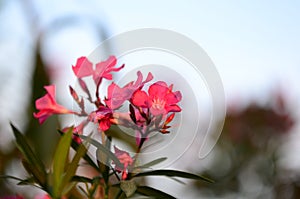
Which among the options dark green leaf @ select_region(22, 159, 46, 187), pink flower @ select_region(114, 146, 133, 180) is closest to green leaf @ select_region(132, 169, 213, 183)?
pink flower @ select_region(114, 146, 133, 180)

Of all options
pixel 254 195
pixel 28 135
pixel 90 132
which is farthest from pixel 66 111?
pixel 254 195

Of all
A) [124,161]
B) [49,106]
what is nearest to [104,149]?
[124,161]

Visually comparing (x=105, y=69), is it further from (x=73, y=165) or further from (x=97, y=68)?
(x=73, y=165)

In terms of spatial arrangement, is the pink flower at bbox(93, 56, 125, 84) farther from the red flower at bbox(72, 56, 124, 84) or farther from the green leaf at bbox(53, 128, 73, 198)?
the green leaf at bbox(53, 128, 73, 198)

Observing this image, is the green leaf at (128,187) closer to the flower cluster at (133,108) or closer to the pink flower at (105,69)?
the flower cluster at (133,108)

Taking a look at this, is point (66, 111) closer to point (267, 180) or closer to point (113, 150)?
point (113, 150)

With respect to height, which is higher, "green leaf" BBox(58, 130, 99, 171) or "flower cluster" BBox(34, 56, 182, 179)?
"flower cluster" BBox(34, 56, 182, 179)

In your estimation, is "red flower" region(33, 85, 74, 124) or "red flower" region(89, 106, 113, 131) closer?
"red flower" region(89, 106, 113, 131)
